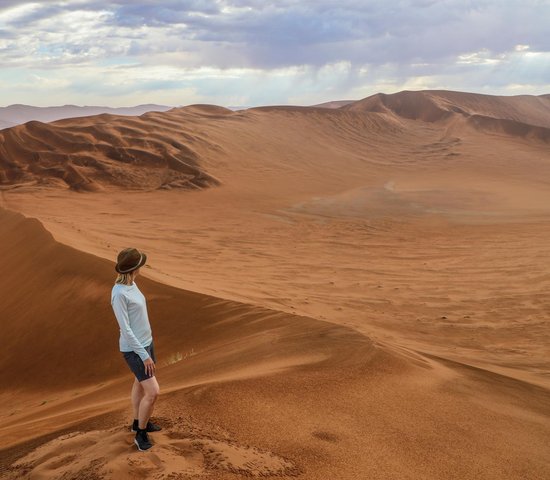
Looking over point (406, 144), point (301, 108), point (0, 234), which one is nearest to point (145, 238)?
point (0, 234)

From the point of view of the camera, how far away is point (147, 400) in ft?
11.8

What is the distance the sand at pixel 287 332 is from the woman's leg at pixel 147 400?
190 millimetres

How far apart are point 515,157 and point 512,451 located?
40235mm

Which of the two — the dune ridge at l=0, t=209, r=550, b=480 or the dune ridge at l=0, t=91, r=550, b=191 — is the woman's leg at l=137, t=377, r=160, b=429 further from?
the dune ridge at l=0, t=91, r=550, b=191

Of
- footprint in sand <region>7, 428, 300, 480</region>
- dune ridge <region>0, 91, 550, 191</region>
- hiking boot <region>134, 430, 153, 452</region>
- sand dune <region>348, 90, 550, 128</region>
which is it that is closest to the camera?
footprint in sand <region>7, 428, 300, 480</region>

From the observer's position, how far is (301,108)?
161 ft

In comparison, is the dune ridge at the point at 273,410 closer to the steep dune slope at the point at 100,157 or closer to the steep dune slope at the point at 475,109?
the steep dune slope at the point at 100,157

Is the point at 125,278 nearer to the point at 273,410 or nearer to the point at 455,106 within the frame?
the point at 273,410

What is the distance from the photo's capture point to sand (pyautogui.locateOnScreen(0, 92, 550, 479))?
3844 millimetres

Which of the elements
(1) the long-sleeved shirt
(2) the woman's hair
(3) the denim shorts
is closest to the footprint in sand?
(3) the denim shorts

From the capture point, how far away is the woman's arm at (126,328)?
11.7ft

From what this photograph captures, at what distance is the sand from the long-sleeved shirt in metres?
0.61

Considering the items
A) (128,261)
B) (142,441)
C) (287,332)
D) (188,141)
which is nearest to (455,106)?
(188,141)

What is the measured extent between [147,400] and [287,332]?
3.01 meters
